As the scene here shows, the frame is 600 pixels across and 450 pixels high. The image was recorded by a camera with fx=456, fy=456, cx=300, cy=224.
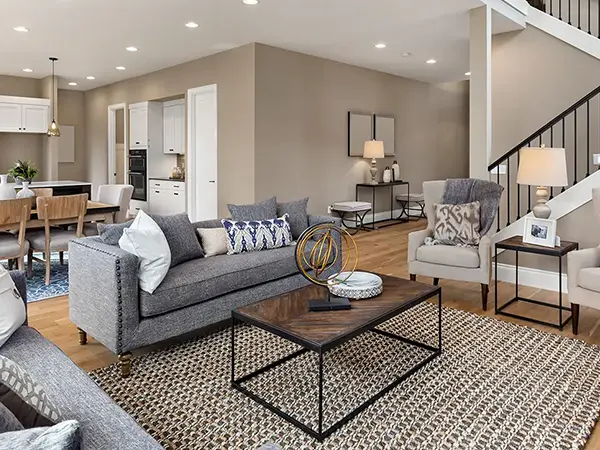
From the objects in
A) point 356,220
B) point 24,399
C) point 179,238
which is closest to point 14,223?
point 179,238

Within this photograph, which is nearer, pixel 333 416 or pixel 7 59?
pixel 333 416

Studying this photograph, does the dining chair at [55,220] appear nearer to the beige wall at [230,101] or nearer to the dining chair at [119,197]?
the dining chair at [119,197]

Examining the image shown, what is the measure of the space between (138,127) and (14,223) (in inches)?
194

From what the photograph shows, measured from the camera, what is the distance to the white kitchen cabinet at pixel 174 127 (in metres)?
8.30

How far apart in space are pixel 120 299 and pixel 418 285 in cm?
176

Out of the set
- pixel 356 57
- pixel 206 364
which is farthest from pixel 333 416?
pixel 356 57

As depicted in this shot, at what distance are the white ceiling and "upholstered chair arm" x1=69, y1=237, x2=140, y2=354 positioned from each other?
3112mm

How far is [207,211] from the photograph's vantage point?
730 cm

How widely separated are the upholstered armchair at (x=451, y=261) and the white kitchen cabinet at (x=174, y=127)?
547 cm

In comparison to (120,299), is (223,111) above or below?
above

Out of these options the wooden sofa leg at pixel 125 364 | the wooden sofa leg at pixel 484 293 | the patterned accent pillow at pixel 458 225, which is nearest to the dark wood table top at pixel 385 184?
the patterned accent pillow at pixel 458 225

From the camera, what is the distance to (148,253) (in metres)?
2.72

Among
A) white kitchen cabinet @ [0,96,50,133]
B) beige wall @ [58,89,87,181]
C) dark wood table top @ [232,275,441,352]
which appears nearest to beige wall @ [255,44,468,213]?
dark wood table top @ [232,275,441,352]

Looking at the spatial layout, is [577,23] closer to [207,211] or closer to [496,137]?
[496,137]
